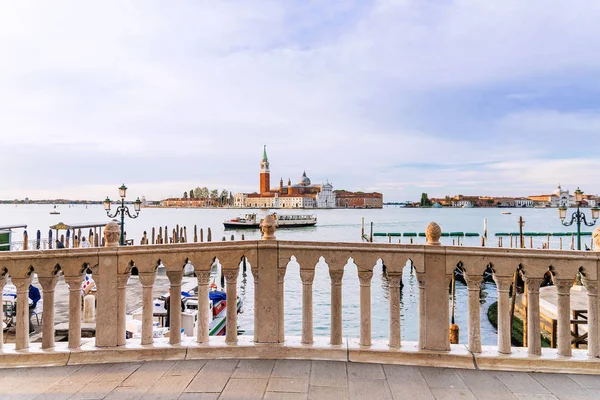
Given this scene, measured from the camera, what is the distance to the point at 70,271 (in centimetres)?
399

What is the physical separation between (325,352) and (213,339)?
1.20 metres

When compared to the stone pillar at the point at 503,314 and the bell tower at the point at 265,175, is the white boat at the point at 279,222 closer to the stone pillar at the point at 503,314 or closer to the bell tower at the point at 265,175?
the stone pillar at the point at 503,314

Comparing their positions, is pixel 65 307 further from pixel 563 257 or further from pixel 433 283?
pixel 563 257

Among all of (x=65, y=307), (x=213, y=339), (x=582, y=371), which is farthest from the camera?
(x=65, y=307)

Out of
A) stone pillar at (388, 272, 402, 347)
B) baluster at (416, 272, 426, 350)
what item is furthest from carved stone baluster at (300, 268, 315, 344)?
baluster at (416, 272, 426, 350)

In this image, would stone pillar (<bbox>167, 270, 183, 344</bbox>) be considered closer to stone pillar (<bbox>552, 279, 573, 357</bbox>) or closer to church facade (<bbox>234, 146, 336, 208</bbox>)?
stone pillar (<bbox>552, 279, 573, 357</bbox>)

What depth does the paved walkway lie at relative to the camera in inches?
130

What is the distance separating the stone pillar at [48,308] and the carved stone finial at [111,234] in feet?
2.02

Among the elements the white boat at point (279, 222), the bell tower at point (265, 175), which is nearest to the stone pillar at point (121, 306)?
the white boat at point (279, 222)

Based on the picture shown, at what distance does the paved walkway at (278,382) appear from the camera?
330cm

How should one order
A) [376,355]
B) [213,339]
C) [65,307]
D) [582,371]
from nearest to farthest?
[582,371] < [376,355] < [213,339] < [65,307]

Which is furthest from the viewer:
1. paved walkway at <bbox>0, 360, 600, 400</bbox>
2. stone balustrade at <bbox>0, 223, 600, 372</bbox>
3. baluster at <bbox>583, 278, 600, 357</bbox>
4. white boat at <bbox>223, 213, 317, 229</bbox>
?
white boat at <bbox>223, 213, 317, 229</bbox>

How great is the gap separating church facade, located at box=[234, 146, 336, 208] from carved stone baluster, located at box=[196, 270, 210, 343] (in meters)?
180

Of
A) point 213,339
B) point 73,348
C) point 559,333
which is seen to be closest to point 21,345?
point 73,348
